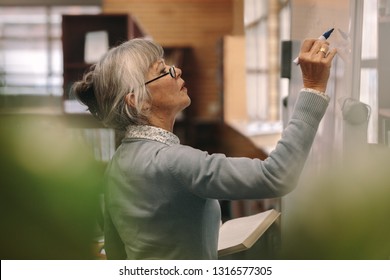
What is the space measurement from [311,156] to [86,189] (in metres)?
0.54

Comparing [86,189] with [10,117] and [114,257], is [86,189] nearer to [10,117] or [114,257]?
[114,257]

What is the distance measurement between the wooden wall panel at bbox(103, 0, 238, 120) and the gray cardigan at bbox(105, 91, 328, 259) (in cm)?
553

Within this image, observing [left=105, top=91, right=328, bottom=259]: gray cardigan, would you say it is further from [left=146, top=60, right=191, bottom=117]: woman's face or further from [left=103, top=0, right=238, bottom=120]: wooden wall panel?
[left=103, top=0, right=238, bottom=120]: wooden wall panel

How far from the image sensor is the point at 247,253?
1.21 metres

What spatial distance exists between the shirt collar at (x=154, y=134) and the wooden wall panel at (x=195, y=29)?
555 centimetres

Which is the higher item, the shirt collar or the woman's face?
the woman's face

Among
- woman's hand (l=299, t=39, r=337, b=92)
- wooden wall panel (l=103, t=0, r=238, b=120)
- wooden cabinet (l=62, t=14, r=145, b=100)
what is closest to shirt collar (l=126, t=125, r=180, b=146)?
woman's hand (l=299, t=39, r=337, b=92)

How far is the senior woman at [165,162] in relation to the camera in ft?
2.94

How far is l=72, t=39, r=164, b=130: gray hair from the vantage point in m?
0.99

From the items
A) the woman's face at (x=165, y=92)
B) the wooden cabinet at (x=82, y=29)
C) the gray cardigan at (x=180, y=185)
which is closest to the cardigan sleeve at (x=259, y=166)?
the gray cardigan at (x=180, y=185)

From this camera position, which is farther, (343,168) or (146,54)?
(343,168)

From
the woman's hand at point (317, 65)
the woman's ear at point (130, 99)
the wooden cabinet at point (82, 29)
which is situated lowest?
the woman's ear at point (130, 99)

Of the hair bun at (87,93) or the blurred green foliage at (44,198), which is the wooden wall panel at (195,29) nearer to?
the blurred green foliage at (44,198)

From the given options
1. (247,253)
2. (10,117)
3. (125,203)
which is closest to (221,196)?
(125,203)
